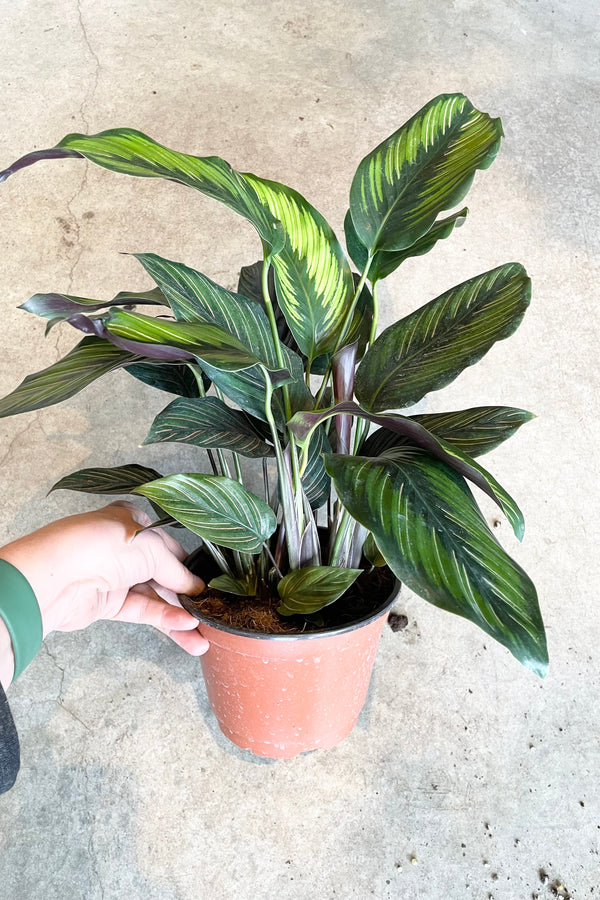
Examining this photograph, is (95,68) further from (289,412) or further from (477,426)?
(477,426)

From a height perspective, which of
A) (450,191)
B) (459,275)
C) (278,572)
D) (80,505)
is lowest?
(80,505)

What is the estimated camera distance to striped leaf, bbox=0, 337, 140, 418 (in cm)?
76

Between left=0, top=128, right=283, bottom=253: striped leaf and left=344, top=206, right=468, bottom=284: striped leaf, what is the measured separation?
0.18m

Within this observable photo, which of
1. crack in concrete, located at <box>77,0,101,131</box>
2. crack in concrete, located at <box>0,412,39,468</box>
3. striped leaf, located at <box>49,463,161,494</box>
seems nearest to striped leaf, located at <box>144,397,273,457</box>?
striped leaf, located at <box>49,463,161,494</box>

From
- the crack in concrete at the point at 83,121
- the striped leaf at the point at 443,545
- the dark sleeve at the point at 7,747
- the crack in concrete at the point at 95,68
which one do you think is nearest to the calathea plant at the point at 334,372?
the striped leaf at the point at 443,545

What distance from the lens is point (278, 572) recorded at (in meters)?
1.01

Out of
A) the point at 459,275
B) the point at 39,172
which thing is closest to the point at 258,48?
the point at 39,172

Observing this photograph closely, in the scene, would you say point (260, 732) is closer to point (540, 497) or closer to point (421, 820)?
point (421, 820)

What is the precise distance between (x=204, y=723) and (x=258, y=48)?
178cm

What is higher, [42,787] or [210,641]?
[210,641]

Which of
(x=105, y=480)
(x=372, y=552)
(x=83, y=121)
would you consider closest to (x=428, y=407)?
(x=372, y=552)

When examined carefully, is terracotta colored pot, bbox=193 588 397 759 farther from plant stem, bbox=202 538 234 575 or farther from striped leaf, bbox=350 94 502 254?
striped leaf, bbox=350 94 502 254

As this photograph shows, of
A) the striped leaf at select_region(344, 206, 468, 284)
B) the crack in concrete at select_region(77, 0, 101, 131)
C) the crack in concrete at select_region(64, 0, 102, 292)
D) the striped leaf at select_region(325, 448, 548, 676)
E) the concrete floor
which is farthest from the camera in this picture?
the crack in concrete at select_region(77, 0, 101, 131)

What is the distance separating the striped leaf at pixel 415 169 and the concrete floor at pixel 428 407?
2.38 ft
